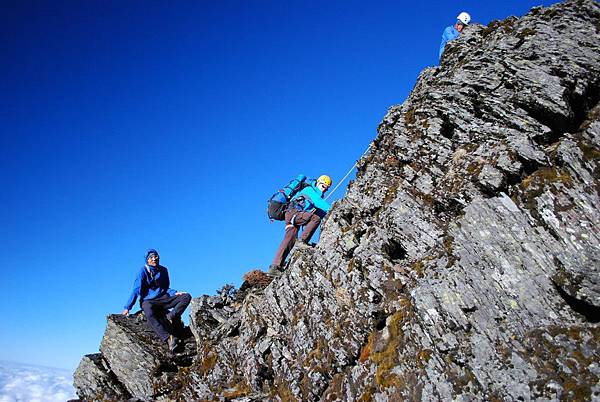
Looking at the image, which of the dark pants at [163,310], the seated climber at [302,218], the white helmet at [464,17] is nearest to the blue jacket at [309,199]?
the seated climber at [302,218]

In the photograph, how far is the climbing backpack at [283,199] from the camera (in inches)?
787

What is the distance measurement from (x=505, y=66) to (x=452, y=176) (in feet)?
19.3

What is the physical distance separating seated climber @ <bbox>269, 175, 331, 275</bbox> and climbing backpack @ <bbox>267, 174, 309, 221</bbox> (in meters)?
0.27

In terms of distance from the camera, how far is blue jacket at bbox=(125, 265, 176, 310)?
18.0 meters

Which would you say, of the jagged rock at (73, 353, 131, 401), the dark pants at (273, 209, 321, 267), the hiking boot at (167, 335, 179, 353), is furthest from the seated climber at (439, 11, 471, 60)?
the jagged rock at (73, 353, 131, 401)

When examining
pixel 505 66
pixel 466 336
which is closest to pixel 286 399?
pixel 466 336

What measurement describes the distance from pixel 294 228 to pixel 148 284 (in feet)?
25.0

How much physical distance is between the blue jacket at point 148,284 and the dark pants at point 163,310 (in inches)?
12.2

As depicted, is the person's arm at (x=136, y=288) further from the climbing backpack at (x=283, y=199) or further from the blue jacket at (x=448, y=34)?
the blue jacket at (x=448, y=34)

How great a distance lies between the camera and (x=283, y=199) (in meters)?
20.1

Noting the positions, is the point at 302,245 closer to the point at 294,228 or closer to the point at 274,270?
the point at 294,228

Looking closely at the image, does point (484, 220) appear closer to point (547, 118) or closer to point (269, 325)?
point (547, 118)

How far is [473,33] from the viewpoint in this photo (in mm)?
19609

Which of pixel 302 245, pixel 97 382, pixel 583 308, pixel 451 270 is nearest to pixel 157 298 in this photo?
pixel 97 382
